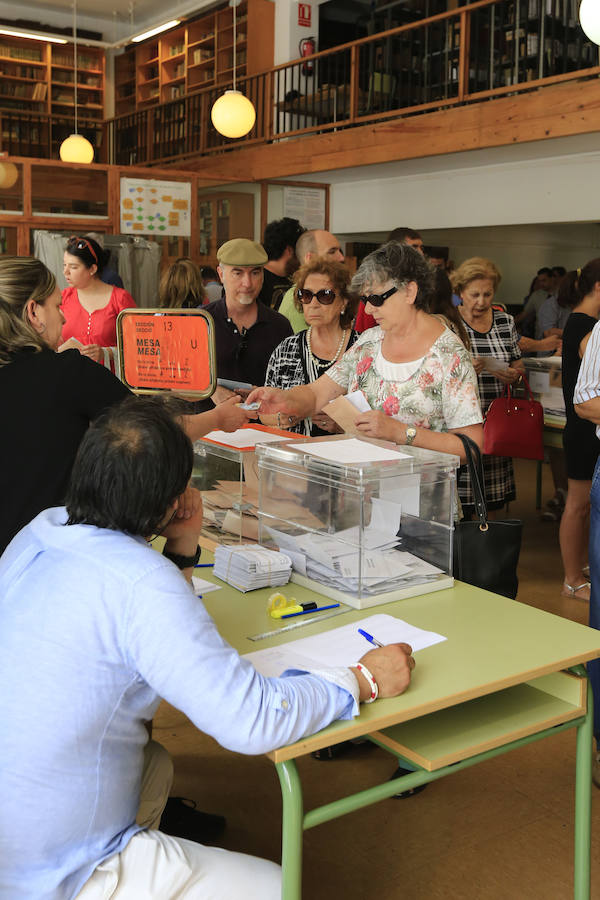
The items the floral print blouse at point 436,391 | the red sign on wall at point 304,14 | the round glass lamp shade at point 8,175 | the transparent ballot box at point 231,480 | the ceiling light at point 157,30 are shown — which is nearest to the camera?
the transparent ballot box at point 231,480

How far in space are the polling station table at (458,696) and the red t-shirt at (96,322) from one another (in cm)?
281

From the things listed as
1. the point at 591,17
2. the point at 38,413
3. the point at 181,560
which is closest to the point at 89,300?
the point at 38,413

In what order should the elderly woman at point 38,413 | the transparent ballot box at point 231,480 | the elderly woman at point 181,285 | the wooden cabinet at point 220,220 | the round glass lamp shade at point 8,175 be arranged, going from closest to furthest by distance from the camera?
the elderly woman at point 38,413
the transparent ballot box at point 231,480
the elderly woman at point 181,285
the round glass lamp shade at point 8,175
the wooden cabinet at point 220,220

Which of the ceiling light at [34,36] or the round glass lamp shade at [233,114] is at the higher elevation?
the ceiling light at [34,36]

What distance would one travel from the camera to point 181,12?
43.2ft

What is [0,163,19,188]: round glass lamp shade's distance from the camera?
779 centimetres

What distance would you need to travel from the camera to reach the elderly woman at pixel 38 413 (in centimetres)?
189

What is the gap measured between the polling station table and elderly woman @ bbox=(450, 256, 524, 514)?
221cm

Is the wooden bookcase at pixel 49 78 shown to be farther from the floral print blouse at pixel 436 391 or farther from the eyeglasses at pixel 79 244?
the floral print blouse at pixel 436 391

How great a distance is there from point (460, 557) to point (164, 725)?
1.35 meters

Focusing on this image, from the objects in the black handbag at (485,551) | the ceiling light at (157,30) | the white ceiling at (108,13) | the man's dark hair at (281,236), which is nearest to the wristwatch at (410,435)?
the black handbag at (485,551)

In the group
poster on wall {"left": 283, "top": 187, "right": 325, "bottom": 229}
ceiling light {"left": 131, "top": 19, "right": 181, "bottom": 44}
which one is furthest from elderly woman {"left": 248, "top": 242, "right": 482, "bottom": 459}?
ceiling light {"left": 131, "top": 19, "right": 181, "bottom": 44}

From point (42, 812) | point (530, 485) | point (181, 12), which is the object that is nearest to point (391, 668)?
point (42, 812)

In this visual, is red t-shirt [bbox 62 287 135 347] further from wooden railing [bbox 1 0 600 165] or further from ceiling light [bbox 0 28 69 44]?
ceiling light [bbox 0 28 69 44]
